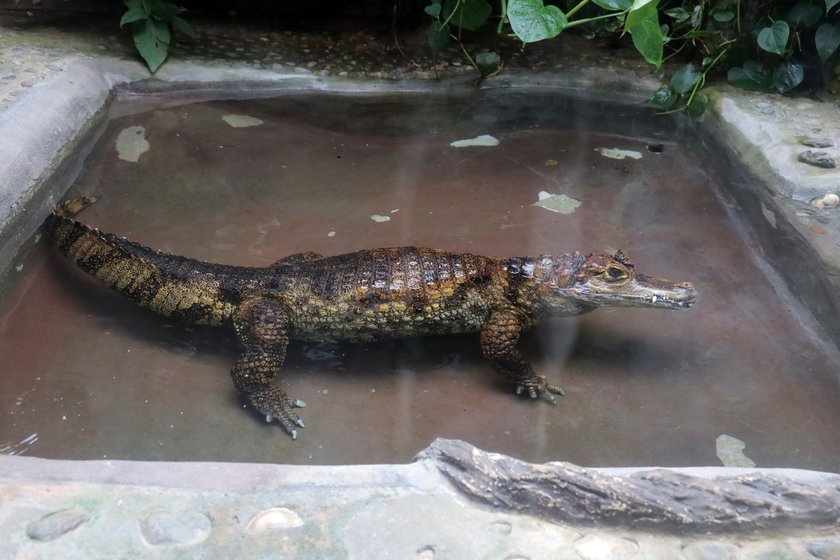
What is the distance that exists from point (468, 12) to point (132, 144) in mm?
2798

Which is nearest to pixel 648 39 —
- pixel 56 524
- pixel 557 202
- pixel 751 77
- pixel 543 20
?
pixel 543 20

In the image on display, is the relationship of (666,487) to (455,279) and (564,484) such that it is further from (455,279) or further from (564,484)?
(455,279)

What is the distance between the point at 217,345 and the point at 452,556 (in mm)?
1771

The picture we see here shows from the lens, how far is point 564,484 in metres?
2.17

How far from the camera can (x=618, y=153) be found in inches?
201

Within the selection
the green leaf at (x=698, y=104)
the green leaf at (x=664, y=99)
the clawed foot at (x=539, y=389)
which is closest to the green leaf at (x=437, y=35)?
the green leaf at (x=664, y=99)

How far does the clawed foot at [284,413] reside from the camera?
297 cm

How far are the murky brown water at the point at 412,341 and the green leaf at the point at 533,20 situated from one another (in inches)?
42.3

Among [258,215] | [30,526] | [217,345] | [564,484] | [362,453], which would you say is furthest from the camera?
[258,215]

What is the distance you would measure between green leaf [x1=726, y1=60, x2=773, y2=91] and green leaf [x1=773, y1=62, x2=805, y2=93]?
5cm

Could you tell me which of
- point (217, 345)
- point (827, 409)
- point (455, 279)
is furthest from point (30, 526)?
point (827, 409)

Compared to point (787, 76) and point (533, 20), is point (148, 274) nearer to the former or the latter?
point (533, 20)

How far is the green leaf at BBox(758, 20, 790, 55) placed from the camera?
5.20 metres

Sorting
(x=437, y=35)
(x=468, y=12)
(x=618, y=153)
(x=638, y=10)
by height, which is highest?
(x=638, y=10)
